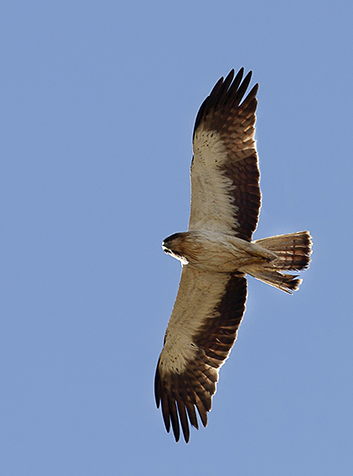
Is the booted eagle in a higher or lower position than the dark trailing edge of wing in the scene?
lower

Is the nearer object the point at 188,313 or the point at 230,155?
the point at 230,155

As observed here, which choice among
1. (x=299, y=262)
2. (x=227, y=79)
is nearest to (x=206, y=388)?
(x=299, y=262)

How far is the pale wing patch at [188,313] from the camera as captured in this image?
1215 centimetres

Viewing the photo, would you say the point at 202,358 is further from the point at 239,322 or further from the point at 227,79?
the point at 227,79

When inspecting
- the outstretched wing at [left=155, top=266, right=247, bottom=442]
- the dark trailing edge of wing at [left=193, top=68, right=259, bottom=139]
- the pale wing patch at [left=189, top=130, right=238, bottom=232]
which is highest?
the dark trailing edge of wing at [left=193, top=68, right=259, bottom=139]

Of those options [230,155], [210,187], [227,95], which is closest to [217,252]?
[210,187]

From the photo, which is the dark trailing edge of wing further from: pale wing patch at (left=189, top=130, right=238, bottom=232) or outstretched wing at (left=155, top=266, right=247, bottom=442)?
outstretched wing at (left=155, top=266, right=247, bottom=442)

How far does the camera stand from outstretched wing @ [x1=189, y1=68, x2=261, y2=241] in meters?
11.9

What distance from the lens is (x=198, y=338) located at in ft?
40.5

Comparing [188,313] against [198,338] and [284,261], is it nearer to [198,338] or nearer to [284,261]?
[198,338]

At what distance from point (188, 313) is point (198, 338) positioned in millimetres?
396

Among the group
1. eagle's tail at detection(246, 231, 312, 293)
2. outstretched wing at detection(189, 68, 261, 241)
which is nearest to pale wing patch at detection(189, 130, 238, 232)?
outstretched wing at detection(189, 68, 261, 241)

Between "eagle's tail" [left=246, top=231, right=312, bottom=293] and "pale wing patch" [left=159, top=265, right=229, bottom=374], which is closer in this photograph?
"eagle's tail" [left=246, top=231, right=312, bottom=293]

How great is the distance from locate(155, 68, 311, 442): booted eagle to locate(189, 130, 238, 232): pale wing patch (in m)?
0.01
